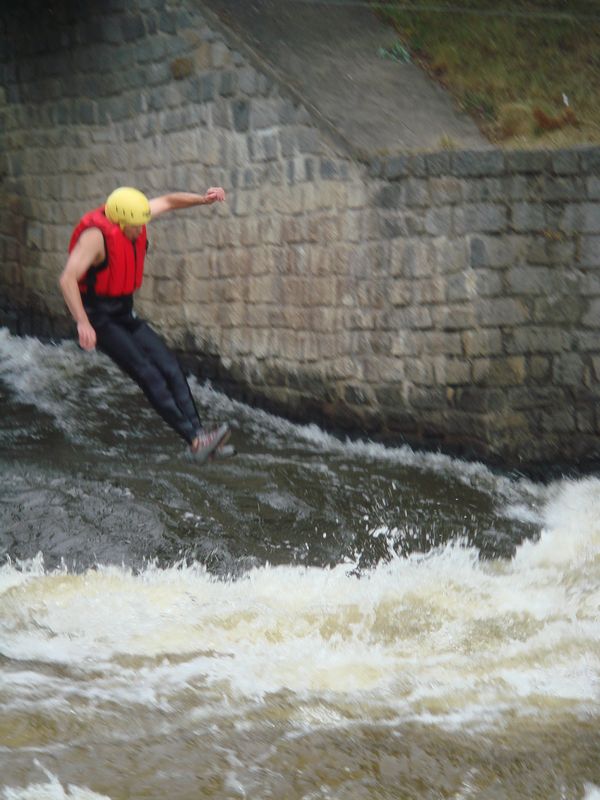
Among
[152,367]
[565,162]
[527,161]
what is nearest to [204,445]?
[152,367]

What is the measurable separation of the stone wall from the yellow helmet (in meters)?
2.00

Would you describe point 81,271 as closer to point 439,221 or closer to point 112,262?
point 112,262

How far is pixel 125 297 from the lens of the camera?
753 centimetres

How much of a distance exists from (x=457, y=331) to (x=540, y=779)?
4.34m

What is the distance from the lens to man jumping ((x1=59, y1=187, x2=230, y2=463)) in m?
7.18

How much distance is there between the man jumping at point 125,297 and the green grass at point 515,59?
9.26 feet

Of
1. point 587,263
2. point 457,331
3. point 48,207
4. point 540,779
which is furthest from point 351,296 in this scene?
point 540,779

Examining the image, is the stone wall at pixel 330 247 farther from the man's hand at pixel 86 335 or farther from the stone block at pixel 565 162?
the man's hand at pixel 86 335

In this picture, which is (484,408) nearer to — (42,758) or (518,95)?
(518,95)

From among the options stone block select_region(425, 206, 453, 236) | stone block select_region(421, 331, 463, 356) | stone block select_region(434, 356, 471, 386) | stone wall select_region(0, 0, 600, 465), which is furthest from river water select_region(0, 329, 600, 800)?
stone block select_region(425, 206, 453, 236)

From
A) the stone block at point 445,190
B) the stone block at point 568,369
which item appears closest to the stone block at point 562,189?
the stone block at point 445,190

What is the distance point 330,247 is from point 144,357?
1.99 meters

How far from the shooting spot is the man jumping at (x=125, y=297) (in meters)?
7.18

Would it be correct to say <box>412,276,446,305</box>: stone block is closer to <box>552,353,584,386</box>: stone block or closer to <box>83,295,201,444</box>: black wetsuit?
<box>552,353,584,386</box>: stone block
